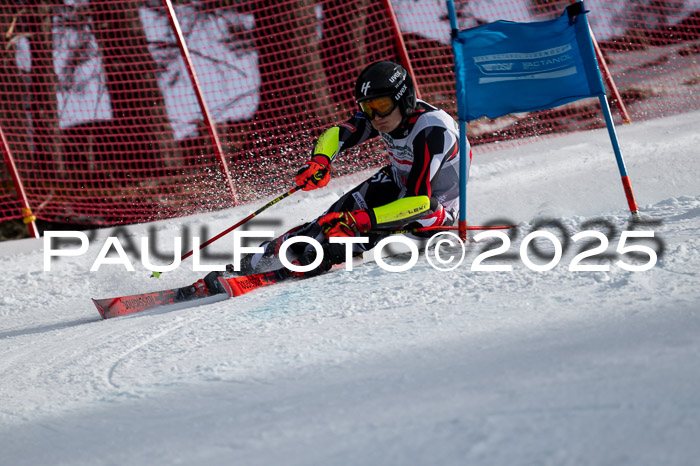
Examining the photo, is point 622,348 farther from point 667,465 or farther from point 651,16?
point 651,16

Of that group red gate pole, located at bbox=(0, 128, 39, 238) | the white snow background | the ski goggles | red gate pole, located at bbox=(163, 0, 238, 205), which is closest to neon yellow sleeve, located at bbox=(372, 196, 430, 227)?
the white snow background

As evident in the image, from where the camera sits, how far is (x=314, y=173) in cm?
423

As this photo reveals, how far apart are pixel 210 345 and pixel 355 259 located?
5.38ft

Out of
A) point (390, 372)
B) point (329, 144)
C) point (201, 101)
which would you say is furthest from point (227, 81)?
point (390, 372)

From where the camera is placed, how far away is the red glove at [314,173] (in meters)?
4.21

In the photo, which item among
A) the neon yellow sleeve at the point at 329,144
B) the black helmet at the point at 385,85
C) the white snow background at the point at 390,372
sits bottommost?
the white snow background at the point at 390,372

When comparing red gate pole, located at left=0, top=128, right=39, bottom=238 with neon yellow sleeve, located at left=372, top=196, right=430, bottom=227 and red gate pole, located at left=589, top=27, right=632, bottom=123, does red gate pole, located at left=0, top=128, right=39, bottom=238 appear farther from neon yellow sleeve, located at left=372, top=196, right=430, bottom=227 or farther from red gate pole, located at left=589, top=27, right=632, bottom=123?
red gate pole, located at left=589, top=27, right=632, bottom=123

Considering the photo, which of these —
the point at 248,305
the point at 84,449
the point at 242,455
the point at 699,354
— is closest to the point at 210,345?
the point at 248,305

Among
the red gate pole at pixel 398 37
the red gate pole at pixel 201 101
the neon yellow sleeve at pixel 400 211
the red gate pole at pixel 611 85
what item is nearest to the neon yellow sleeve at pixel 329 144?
the neon yellow sleeve at pixel 400 211

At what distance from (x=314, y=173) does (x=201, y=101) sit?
3136 mm

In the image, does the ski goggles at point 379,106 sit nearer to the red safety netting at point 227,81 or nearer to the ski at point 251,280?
the ski at point 251,280

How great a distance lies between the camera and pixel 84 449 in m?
1.97

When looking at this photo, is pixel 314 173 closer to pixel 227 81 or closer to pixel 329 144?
pixel 329 144

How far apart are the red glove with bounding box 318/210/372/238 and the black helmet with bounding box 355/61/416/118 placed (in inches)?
25.5
